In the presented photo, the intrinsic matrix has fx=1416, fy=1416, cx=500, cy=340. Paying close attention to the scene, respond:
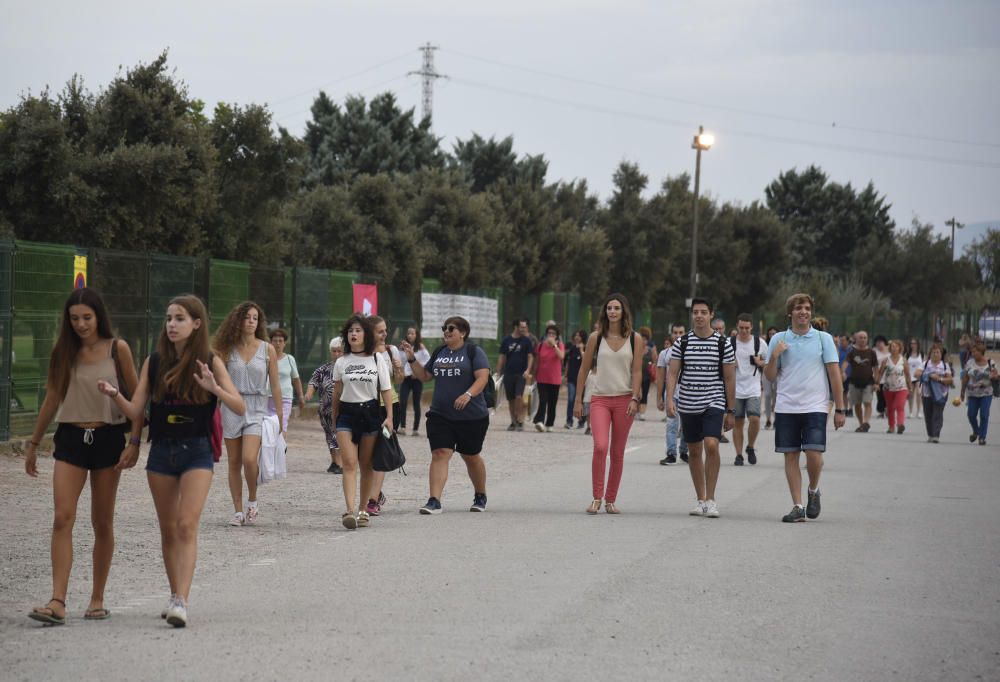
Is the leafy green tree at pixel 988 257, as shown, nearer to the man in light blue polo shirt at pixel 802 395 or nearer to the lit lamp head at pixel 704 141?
the lit lamp head at pixel 704 141

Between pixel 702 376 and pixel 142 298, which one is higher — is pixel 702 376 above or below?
below

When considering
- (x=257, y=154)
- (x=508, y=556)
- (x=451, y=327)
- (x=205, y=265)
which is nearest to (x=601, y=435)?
(x=451, y=327)

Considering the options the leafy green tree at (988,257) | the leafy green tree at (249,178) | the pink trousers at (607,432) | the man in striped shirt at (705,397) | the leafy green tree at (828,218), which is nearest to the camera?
the man in striped shirt at (705,397)

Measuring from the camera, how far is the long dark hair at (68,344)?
284 inches

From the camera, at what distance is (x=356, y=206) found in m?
31.7

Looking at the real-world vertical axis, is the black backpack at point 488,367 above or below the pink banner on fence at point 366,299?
below

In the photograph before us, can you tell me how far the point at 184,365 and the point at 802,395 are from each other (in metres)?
6.23

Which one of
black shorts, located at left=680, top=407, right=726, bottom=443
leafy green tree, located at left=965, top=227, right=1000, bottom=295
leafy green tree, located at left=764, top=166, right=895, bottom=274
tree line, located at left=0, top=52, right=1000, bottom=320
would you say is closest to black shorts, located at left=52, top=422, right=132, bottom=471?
black shorts, located at left=680, top=407, right=726, bottom=443

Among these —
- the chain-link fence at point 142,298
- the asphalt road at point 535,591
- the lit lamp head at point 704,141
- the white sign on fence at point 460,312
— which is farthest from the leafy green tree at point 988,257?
the asphalt road at point 535,591

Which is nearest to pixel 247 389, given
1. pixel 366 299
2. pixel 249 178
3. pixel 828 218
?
pixel 366 299

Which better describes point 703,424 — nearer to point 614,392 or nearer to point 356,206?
point 614,392

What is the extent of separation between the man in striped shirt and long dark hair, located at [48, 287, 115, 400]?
19.6 feet

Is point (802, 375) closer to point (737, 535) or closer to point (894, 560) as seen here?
point (737, 535)

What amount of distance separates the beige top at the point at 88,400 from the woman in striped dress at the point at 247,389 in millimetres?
4137
